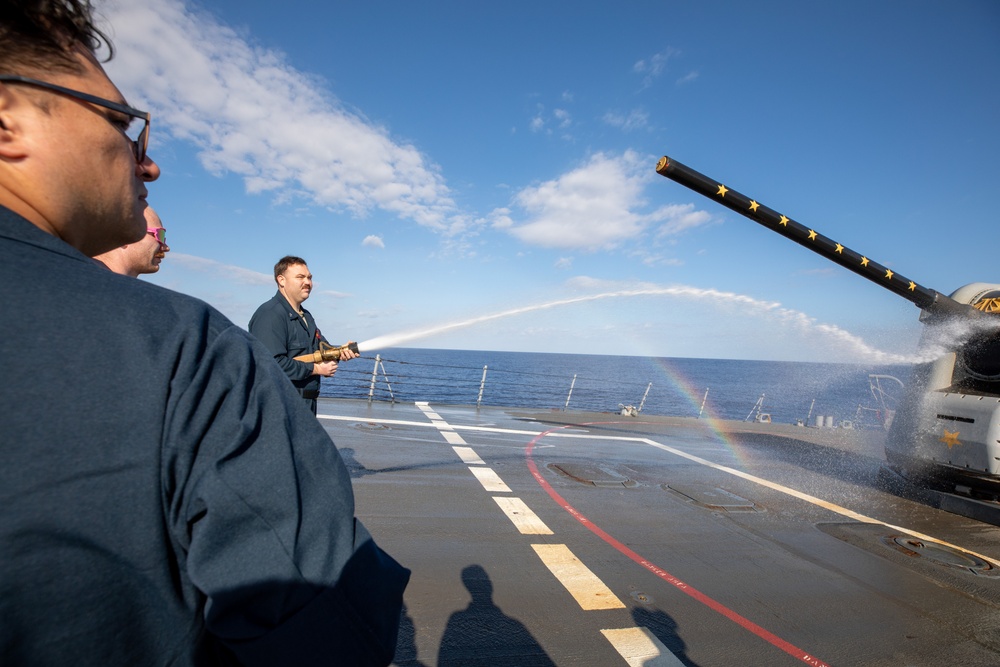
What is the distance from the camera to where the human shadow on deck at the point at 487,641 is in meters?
3.15

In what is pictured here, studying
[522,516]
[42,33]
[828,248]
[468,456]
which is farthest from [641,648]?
[828,248]

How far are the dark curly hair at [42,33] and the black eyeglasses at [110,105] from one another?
26 millimetres

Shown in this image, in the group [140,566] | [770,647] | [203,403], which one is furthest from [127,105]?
[770,647]

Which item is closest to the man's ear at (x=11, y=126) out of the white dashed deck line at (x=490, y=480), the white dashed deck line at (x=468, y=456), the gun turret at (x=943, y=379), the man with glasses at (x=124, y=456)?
the man with glasses at (x=124, y=456)

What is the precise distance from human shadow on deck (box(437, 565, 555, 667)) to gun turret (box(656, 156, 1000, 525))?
5.89m

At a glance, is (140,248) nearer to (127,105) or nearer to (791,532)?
(127,105)

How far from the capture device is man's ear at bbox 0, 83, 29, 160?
86 centimetres

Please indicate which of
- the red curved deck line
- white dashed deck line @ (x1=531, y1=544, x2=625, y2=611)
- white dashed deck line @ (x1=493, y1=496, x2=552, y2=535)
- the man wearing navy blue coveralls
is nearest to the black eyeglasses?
the man wearing navy blue coveralls

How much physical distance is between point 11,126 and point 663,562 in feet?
17.2

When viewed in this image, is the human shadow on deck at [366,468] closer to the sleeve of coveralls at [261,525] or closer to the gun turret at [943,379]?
the gun turret at [943,379]

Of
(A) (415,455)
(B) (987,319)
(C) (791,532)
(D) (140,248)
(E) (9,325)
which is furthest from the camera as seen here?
(A) (415,455)

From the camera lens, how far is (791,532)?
5.94m

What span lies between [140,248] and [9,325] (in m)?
3.10

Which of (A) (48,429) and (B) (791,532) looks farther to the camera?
(B) (791,532)
